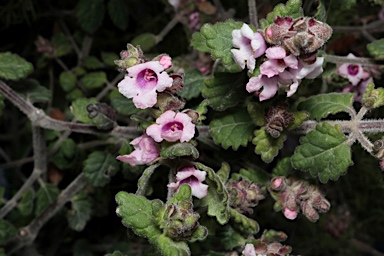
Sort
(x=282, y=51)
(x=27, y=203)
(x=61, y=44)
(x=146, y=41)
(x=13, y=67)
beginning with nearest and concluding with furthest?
(x=282, y=51) → (x=13, y=67) → (x=27, y=203) → (x=146, y=41) → (x=61, y=44)

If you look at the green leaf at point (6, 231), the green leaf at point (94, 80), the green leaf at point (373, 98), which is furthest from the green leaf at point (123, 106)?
the green leaf at point (373, 98)

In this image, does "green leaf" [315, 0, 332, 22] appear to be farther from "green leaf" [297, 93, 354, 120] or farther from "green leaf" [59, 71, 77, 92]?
"green leaf" [59, 71, 77, 92]

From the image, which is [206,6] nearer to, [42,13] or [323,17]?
[323,17]

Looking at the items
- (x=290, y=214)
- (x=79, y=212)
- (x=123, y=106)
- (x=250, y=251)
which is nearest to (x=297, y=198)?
(x=290, y=214)

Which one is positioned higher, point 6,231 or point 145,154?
point 145,154

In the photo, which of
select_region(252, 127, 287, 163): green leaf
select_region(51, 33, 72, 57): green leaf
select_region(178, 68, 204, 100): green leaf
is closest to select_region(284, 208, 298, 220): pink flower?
select_region(252, 127, 287, 163): green leaf

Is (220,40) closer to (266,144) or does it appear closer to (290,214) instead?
(266,144)

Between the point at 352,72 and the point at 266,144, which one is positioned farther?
the point at 352,72
